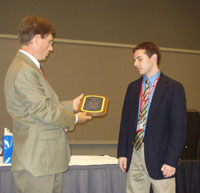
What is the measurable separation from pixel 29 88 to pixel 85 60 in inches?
121

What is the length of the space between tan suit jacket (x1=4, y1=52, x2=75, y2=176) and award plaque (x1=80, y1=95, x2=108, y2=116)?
236mm

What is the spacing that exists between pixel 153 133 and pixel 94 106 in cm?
45

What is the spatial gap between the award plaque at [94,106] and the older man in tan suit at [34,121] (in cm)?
21

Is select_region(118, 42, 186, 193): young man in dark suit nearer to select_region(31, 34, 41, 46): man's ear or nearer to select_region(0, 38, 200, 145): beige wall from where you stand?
select_region(31, 34, 41, 46): man's ear

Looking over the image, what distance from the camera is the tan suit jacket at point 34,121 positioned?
152 cm

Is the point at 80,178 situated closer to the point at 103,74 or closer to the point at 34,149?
the point at 34,149

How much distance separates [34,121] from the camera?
1.56m

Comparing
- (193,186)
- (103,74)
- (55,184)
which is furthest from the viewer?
(103,74)

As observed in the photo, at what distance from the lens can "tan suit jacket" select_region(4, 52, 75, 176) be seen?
1517mm

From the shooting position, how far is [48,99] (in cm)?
156

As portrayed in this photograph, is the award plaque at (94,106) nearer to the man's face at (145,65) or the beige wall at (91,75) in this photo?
the man's face at (145,65)

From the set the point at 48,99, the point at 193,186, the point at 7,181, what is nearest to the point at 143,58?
the point at 48,99

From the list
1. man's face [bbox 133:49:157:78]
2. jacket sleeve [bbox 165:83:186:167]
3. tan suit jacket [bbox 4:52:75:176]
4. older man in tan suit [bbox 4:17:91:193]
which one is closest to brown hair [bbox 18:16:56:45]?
older man in tan suit [bbox 4:17:91:193]

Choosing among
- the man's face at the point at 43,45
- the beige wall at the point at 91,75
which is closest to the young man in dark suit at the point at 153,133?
the man's face at the point at 43,45
